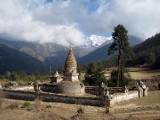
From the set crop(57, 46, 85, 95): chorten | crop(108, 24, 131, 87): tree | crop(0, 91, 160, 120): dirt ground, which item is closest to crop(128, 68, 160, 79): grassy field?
crop(108, 24, 131, 87): tree

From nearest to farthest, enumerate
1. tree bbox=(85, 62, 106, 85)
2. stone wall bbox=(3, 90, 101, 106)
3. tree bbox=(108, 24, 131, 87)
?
stone wall bbox=(3, 90, 101, 106)
tree bbox=(108, 24, 131, 87)
tree bbox=(85, 62, 106, 85)

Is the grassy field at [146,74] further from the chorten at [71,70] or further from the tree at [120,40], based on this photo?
the chorten at [71,70]

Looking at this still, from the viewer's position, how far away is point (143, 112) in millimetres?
16828

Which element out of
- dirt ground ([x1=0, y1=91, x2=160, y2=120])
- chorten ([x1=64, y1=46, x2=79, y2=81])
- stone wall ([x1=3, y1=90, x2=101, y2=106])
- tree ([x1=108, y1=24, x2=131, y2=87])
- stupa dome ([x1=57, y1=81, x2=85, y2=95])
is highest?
tree ([x1=108, y1=24, x2=131, y2=87])

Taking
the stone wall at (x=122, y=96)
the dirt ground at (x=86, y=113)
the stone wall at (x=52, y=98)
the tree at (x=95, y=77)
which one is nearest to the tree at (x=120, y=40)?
the stone wall at (x=122, y=96)

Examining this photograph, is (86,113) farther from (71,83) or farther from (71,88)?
(71,83)

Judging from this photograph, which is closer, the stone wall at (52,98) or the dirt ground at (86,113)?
the dirt ground at (86,113)

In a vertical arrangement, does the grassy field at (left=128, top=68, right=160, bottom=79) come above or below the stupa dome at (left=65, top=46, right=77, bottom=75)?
below

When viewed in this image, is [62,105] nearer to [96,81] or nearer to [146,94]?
[146,94]

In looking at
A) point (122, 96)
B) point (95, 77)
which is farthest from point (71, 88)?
point (95, 77)

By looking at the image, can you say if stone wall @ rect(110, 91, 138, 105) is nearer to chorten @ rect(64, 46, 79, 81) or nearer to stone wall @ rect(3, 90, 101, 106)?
stone wall @ rect(3, 90, 101, 106)

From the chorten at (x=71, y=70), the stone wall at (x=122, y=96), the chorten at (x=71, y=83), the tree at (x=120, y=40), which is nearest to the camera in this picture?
the stone wall at (x=122, y=96)

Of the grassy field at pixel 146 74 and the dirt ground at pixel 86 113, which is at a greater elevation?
the grassy field at pixel 146 74

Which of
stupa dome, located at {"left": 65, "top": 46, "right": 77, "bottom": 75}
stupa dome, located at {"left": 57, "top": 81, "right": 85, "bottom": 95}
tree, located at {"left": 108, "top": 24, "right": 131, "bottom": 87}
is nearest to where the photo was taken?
stupa dome, located at {"left": 57, "top": 81, "right": 85, "bottom": 95}
